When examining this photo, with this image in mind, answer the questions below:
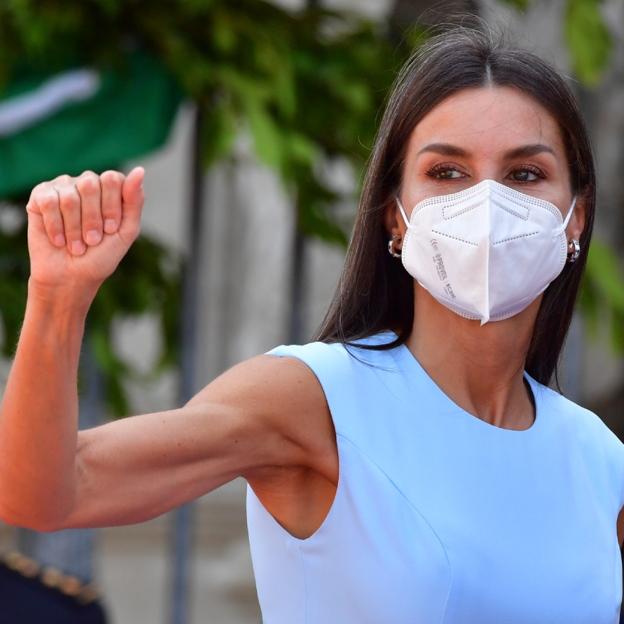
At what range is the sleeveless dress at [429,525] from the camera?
81.6 inches

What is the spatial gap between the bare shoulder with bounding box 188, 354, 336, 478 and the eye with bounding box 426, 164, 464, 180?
374 mm

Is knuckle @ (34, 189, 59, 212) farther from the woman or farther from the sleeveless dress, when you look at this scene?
the sleeveless dress

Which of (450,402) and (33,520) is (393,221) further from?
(33,520)

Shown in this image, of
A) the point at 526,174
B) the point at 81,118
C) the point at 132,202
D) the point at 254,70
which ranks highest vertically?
the point at 132,202

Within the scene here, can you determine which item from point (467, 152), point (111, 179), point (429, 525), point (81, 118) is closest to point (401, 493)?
point (429, 525)

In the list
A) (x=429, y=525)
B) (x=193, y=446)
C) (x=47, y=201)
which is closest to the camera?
(x=47, y=201)

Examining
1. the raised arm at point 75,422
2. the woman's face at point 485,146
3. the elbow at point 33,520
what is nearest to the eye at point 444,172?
the woman's face at point 485,146

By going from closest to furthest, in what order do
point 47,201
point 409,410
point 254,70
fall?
point 47,201
point 409,410
point 254,70

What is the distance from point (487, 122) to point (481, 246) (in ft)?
0.61

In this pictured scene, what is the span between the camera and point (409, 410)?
2217mm

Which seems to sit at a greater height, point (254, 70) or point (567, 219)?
point (567, 219)

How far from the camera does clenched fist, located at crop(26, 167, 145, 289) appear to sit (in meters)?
1.80

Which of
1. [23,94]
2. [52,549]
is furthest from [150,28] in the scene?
[52,549]

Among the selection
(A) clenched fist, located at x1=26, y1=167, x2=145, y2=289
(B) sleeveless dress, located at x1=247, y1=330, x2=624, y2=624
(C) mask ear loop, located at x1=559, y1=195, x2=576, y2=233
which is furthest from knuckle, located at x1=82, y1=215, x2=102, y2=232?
(C) mask ear loop, located at x1=559, y1=195, x2=576, y2=233
